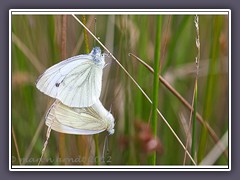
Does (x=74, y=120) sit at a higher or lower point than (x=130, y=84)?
lower

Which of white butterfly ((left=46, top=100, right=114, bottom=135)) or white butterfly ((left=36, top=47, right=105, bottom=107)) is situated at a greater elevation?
white butterfly ((left=36, top=47, right=105, bottom=107))

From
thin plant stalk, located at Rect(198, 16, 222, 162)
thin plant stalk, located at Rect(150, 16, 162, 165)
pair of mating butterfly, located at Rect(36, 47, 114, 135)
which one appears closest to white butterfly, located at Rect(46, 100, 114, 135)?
pair of mating butterfly, located at Rect(36, 47, 114, 135)

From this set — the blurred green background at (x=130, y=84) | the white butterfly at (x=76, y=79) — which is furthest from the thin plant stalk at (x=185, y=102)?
the white butterfly at (x=76, y=79)

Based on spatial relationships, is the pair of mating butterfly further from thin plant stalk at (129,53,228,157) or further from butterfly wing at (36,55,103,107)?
thin plant stalk at (129,53,228,157)

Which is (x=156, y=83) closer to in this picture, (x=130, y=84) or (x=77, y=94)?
(x=130, y=84)

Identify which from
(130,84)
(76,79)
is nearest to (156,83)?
(130,84)
